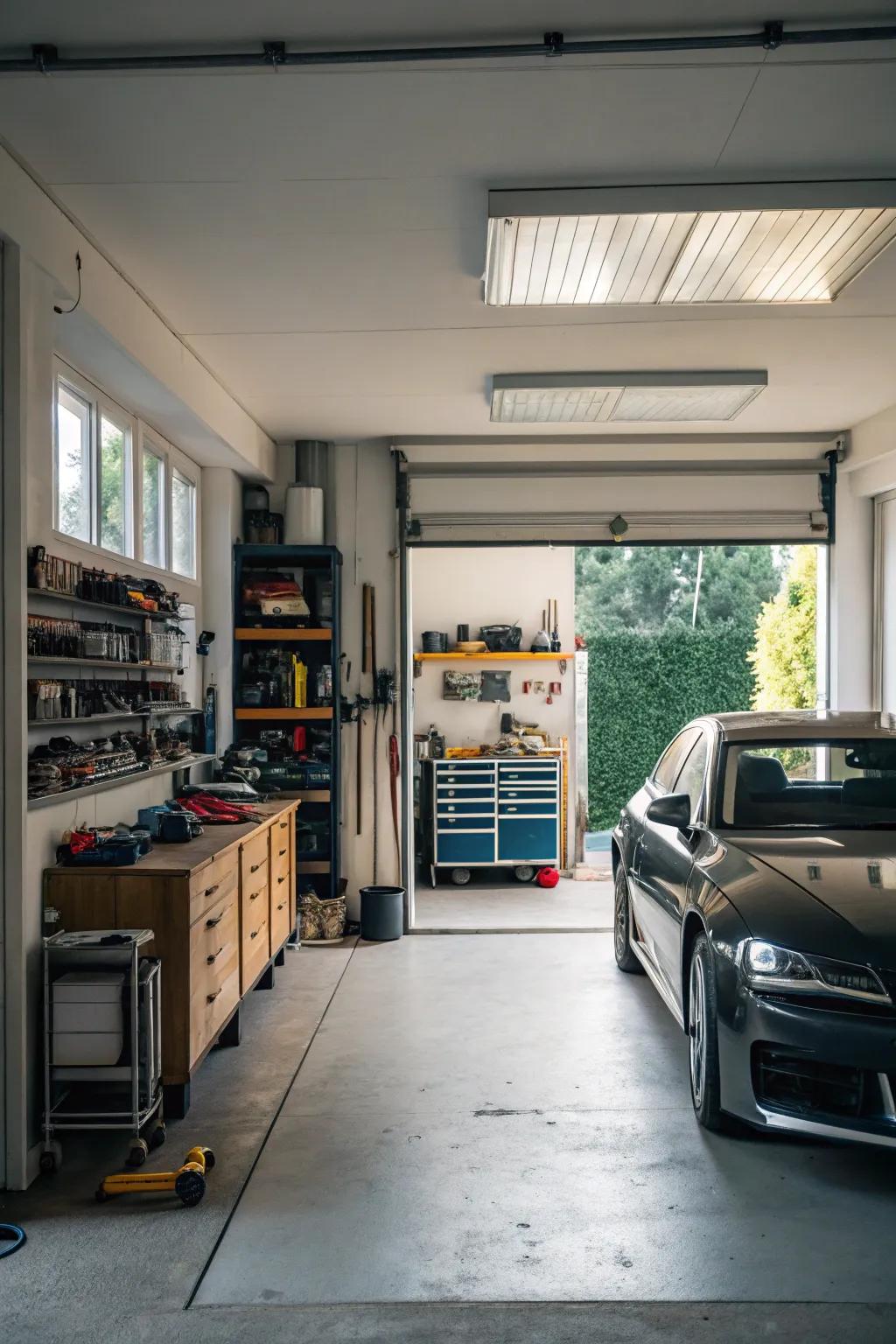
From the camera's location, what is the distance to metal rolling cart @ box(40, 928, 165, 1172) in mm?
3297

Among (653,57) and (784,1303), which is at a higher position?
(653,57)

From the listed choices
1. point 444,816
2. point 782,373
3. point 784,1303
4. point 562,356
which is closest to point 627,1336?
point 784,1303

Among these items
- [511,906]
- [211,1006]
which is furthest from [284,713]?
[211,1006]

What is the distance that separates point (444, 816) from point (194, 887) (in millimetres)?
5038

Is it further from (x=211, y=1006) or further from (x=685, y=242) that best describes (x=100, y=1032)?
(x=685, y=242)

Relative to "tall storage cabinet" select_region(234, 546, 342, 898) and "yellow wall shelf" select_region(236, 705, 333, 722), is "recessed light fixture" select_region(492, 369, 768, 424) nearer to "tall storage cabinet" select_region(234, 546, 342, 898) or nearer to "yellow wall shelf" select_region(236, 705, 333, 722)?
"tall storage cabinet" select_region(234, 546, 342, 898)

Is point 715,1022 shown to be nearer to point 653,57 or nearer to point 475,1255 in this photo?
point 475,1255

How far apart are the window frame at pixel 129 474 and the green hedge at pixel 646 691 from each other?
639 cm

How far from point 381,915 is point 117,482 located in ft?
10.2

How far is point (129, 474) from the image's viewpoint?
5.05m

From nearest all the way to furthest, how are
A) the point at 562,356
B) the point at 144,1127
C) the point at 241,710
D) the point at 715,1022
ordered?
1. the point at 715,1022
2. the point at 144,1127
3. the point at 562,356
4. the point at 241,710

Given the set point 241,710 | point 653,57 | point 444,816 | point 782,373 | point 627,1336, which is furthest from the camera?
point 444,816

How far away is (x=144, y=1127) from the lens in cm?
351

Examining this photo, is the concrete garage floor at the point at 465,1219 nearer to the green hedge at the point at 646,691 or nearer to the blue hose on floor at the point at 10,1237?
the blue hose on floor at the point at 10,1237
